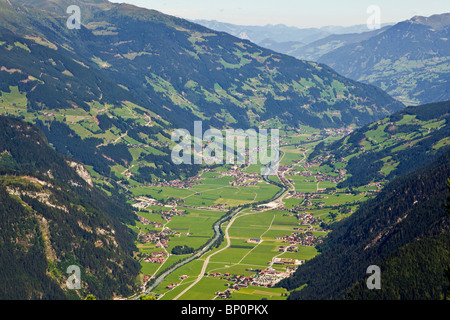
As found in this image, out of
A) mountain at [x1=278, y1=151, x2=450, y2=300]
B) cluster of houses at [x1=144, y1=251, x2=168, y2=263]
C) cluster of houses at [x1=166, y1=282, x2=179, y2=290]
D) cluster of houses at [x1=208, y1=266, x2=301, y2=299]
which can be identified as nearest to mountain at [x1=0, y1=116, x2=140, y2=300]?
cluster of houses at [x1=144, y1=251, x2=168, y2=263]

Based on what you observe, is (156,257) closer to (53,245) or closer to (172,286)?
(172,286)

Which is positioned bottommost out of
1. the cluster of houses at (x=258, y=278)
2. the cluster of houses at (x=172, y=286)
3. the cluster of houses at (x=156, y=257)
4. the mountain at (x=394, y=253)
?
the cluster of houses at (x=172, y=286)

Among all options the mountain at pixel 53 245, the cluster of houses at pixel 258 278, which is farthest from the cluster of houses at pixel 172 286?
the cluster of houses at pixel 258 278

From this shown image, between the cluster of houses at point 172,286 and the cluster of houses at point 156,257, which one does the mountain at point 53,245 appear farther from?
the cluster of houses at point 172,286
